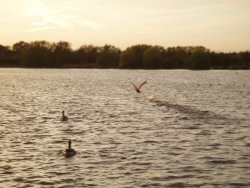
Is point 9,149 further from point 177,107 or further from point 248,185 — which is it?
point 177,107

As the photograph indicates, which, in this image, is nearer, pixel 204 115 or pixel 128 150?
pixel 128 150

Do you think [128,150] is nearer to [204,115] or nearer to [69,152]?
[69,152]

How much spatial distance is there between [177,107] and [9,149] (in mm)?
32700

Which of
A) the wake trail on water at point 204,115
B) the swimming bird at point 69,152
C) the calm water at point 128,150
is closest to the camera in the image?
the calm water at point 128,150

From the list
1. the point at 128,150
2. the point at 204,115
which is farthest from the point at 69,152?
the point at 204,115

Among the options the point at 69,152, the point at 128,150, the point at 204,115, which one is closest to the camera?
the point at 69,152

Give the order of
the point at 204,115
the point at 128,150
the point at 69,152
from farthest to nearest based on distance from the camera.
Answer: the point at 204,115, the point at 128,150, the point at 69,152

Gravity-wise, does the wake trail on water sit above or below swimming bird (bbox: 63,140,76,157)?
above

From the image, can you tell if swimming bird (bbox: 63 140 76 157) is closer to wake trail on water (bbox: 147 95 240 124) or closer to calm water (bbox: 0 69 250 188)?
calm water (bbox: 0 69 250 188)

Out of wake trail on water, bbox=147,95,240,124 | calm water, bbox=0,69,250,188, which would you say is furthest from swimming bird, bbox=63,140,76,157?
wake trail on water, bbox=147,95,240,124

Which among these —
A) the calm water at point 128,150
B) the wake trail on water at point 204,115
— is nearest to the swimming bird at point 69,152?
the calm water at point 128,150

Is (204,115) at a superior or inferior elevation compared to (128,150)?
superior

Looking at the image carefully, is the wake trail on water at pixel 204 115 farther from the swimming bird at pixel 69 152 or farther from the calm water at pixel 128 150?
the swimming bird at pixel 69 152

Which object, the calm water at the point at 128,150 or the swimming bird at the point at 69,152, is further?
the swimming bird at the point at 69,152
